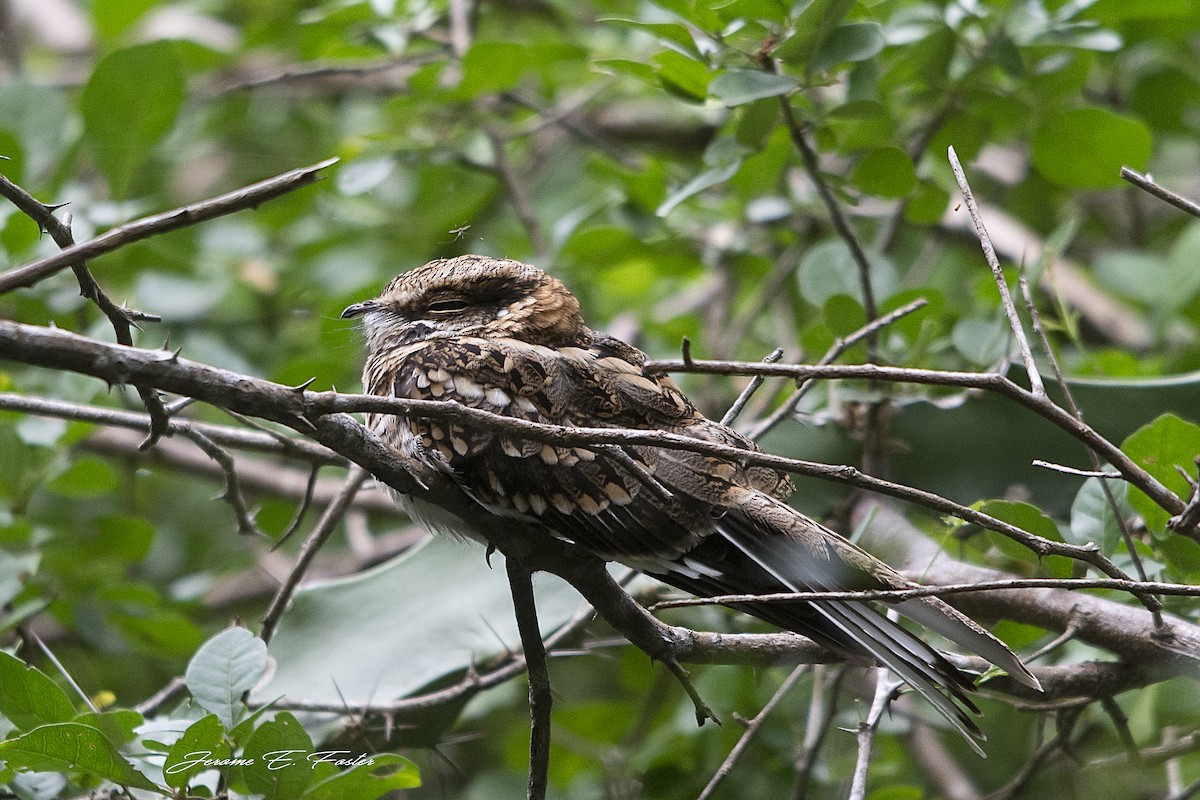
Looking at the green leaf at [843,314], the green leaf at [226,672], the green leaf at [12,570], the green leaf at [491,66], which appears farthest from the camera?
the green leaf at [491,66]

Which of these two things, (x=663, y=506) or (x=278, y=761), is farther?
(x=663, y=506)

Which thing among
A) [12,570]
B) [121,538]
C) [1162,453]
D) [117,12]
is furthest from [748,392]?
[117,12]

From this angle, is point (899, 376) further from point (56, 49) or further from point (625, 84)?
point (56, 49)

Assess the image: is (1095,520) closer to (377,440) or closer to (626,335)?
(377,440)

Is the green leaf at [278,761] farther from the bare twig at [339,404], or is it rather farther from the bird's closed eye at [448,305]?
the bird's closed eye at [448,305]

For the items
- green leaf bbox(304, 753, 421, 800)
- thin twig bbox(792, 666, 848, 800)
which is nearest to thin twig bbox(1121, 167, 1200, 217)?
thin twig bbox(792, 666, 848, 800)

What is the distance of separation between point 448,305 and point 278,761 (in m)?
1.20

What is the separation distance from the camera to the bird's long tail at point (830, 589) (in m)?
2.04

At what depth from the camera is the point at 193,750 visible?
2041 mm

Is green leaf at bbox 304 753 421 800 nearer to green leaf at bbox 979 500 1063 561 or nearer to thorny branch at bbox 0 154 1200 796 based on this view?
thorny branch at bbox 0 154 1200 796

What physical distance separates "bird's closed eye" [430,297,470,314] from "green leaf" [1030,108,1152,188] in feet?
5.60

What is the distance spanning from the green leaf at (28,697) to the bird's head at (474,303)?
3.55ft

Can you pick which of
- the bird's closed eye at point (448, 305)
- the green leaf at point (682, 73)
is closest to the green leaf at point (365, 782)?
the bird's closed eye at point (448, 305)

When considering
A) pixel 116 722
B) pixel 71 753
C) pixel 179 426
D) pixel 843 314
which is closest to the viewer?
pixel 71 753
